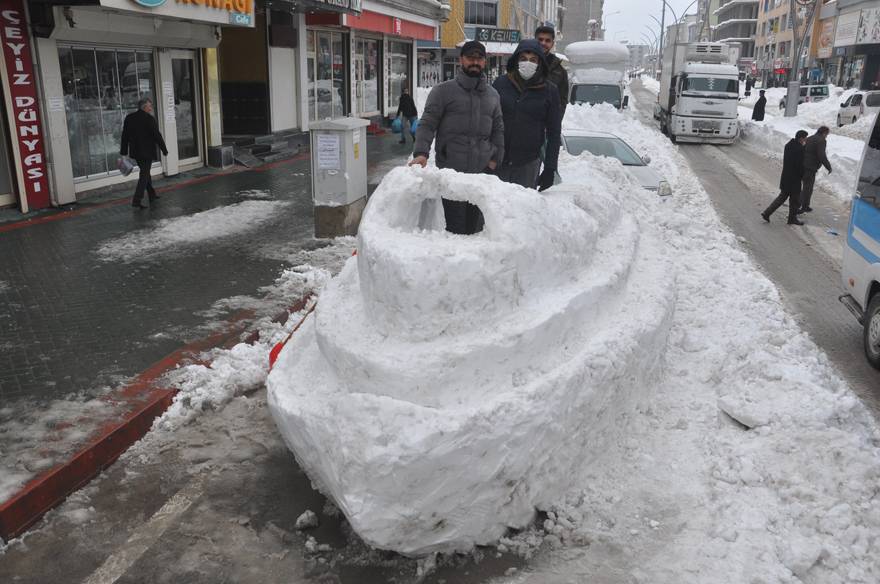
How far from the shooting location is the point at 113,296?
7.32 meters

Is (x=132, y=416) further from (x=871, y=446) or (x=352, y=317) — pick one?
(x=871, y=446)

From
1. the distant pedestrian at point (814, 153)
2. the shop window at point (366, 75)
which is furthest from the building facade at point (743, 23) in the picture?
the distant pedestrian at point (814, 153)

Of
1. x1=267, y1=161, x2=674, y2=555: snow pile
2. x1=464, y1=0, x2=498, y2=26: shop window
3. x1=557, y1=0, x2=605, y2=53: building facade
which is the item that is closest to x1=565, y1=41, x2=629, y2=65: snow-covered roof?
x1=464, y1=0, x2=498, y2=26: shop window

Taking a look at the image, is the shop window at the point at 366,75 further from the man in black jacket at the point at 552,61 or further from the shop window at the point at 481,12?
the shop window at the point at 481,12

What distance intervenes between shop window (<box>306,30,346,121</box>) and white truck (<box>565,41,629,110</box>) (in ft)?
28.7

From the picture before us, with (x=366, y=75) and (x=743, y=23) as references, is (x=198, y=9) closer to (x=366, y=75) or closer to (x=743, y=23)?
(x=366, y=75)

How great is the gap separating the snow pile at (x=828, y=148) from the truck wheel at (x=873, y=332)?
3062 mm

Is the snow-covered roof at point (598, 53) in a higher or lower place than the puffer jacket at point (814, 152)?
higher

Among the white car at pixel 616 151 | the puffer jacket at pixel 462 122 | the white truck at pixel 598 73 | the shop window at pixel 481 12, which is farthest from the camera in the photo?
the shop window at pixel 481 12

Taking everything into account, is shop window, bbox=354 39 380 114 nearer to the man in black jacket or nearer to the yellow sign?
the yellow sign

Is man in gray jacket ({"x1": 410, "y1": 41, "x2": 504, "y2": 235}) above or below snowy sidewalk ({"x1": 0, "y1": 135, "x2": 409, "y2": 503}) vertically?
above

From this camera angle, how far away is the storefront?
11266mm

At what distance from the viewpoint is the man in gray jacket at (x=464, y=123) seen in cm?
593

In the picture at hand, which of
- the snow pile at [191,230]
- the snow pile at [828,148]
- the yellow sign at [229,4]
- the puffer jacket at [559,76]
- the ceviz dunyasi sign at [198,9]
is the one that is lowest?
the snow pile at [191,230]
